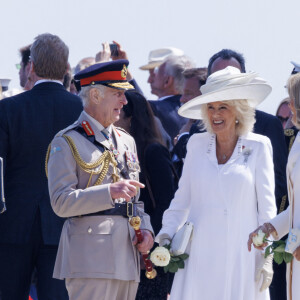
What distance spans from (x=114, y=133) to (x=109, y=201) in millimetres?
676

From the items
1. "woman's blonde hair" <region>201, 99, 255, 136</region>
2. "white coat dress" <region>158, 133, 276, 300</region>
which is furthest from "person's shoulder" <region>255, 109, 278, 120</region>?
"white coat dress" <region>158, 133, 276, 300</region>

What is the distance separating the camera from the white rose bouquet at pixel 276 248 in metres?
5.75

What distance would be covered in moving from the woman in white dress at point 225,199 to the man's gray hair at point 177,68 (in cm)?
291

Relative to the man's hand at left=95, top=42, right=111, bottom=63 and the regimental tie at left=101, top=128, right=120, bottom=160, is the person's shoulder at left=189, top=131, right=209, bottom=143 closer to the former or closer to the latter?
the regimental tie at left=101, top=128, right=120, bottom=160

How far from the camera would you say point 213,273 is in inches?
Answer: 247

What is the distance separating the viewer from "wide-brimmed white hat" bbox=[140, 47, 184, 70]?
34.7ft

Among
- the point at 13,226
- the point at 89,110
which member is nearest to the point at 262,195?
the point at 89,110

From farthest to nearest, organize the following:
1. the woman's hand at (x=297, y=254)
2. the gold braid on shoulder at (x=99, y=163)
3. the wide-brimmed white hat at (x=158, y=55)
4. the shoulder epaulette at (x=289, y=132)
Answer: the wide-brimmed white hat at (x=158, y=55) < the shoulder epaulette at (x=289, y=132) < the gold braid on shoulder at (x=99, y=163) < the woman's hand at (x=297, y=254)

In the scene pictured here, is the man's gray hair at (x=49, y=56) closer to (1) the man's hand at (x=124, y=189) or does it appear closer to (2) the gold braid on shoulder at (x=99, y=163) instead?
(2) the gold braid on shoulder at (x=99, y=163)

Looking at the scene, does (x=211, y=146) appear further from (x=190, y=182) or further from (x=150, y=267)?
(x=150, y=267)

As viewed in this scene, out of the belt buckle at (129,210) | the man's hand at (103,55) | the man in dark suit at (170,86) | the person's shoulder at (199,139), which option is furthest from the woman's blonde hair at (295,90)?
the man in dark suit at (170,86)

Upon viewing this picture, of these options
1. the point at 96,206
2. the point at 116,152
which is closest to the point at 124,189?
the point at 96,206

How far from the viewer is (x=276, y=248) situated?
5.79 metres

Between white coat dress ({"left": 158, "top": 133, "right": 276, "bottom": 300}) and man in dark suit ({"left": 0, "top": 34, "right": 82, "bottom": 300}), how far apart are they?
3.48 feet
